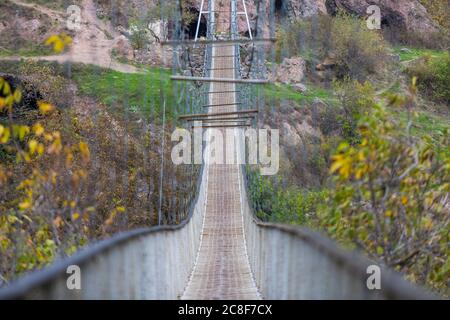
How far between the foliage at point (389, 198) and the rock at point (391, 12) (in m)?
40.1

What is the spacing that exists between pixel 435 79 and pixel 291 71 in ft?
24.5

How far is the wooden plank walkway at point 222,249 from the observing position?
905 centimetres

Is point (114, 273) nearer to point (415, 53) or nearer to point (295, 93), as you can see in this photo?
point (295, 93)

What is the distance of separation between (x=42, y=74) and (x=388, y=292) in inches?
944

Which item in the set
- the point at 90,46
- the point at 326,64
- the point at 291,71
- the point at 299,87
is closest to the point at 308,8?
the point at 326,64

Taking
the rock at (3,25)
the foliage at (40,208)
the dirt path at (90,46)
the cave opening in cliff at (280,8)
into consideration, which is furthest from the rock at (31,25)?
the foliage at (40,208)

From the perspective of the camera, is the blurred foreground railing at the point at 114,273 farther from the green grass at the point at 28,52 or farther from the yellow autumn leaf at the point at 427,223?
the green grass at the point at 28,52

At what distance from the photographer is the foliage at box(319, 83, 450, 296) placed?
4.68 meters

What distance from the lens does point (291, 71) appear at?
35844 millimetres

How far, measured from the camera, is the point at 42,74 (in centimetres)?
2503

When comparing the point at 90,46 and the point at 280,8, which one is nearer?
the point at 90,46

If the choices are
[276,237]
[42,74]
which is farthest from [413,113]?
[42,74]

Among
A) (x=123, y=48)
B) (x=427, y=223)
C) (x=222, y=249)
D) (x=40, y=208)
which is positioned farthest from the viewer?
(x=123, y=48)
